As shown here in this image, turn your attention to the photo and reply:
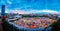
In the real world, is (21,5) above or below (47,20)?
above

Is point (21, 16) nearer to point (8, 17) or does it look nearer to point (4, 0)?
point (8, 17)

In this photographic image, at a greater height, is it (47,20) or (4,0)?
(4,0)

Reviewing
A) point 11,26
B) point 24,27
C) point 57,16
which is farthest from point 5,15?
point 57,16

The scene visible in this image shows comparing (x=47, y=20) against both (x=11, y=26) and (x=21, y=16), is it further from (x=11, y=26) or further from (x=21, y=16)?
(x=11, y=26)

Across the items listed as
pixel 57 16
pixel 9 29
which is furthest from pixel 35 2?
pixel 9 29

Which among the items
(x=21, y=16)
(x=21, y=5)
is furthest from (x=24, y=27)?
(x=21, y=5)

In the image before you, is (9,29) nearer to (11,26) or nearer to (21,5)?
(11,26)

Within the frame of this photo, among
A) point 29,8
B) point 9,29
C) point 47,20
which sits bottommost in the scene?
point 9,29

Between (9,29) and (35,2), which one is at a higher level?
(35,2)
